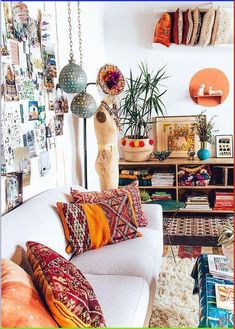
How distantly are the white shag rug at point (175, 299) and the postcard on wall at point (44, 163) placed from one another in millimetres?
895

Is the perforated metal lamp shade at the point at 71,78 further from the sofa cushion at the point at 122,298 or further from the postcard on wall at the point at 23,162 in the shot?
the sofa cushion at the point at 122,298

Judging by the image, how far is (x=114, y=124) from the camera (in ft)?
8.77

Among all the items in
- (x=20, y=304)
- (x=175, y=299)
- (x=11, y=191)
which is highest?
(x=11, y=191)

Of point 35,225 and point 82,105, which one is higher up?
point 82,105

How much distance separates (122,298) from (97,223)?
0.53 m

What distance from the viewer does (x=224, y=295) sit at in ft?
4.35

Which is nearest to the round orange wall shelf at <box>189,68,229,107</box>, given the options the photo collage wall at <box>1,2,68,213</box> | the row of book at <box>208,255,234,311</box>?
the photo collage wall at <box>1,2,68,213</box>

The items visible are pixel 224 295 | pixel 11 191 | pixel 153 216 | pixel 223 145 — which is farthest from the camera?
pixel 223 145

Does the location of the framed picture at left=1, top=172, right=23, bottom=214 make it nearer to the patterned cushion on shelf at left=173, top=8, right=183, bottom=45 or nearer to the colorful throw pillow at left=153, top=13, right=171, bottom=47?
the patterned cushion on shelf at left=173, top=8, right=183, bottom=45

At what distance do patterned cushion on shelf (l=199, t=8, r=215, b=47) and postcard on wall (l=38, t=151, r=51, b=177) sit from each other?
71.2 inches

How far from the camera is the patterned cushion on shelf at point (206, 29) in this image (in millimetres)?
3035

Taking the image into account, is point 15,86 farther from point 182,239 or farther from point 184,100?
point 184,100

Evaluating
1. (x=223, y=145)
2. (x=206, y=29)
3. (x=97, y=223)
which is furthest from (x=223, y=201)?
(x=97, y=223)

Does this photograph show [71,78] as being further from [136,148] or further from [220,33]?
[220,33]
